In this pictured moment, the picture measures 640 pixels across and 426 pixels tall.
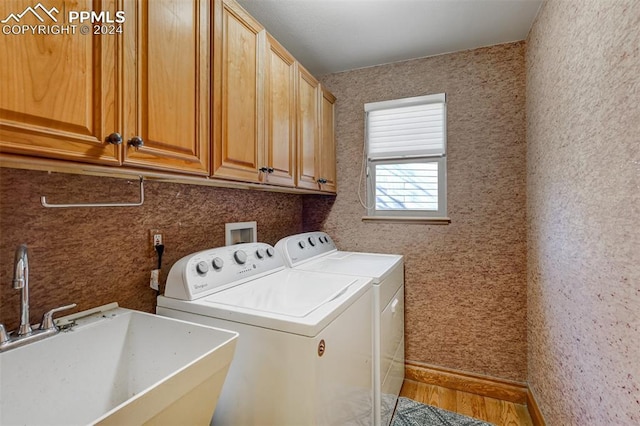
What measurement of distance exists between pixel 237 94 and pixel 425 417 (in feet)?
7.05

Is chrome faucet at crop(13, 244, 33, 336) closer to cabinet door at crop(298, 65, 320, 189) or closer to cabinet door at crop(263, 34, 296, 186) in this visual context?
cabinet door at crop(263, 34, 296, 186)

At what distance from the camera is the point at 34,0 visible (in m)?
0.71

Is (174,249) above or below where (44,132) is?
below

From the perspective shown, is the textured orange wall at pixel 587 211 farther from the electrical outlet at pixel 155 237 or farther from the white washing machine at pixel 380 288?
the electrical outlet at pixel 155 237

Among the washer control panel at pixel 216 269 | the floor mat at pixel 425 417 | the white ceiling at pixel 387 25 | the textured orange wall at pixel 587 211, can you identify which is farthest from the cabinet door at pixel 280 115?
the floor mat at pixel 425 417

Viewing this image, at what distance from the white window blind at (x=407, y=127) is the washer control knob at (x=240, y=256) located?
1401mm

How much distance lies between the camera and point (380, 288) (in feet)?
5.26

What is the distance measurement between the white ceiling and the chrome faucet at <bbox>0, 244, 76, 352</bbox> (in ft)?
5.15

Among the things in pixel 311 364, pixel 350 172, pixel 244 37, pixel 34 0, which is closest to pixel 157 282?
pixel 311 364

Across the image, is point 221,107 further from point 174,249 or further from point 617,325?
point 617,325

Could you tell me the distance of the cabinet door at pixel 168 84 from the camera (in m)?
0.92

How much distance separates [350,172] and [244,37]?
1.39m

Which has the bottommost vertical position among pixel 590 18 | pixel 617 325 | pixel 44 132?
pixel 617 325

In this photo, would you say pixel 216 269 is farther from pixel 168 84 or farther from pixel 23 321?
pixel 168 84
